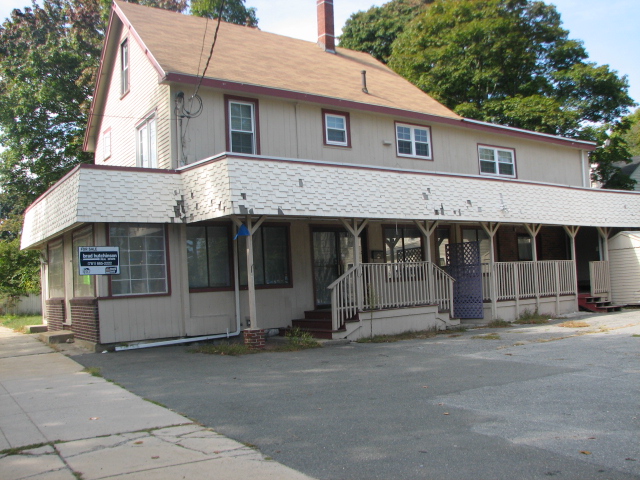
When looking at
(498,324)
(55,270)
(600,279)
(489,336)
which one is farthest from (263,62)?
(600,279)

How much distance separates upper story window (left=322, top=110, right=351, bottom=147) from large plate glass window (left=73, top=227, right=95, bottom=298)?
6595 mm

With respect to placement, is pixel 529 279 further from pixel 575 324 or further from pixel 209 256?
pixel 209 256

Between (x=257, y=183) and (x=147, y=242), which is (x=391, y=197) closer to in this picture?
(x=257, y=183)

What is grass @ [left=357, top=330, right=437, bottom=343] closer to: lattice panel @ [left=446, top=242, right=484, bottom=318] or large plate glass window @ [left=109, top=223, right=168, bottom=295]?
lattice panel @ [left=446, top=242, right=484, bottom=318]

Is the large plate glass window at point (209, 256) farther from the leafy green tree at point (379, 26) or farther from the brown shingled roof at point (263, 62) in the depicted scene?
the leafy green tree at point (379, 26)

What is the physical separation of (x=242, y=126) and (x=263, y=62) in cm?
314

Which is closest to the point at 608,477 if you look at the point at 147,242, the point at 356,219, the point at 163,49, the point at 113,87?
the point at 356,219

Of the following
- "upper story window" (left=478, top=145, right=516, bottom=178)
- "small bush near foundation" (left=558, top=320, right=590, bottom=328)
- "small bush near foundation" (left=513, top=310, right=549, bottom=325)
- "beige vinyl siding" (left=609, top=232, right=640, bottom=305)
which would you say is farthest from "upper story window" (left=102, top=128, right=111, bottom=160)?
"beige vinyl siding" (left=609, top=232, right=640, bottom=305)

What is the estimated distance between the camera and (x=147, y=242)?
45.3 feet

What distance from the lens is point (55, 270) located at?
18250mm

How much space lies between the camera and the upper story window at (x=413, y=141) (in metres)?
18.5

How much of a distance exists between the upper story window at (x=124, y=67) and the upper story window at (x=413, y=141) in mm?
8054

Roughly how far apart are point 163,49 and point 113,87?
13.3 ft

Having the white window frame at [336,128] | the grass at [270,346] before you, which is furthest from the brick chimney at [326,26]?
the grass at [270,346]
